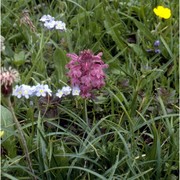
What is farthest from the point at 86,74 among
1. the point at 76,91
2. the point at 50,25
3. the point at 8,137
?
the point at 50,25

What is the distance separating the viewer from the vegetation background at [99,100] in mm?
1695

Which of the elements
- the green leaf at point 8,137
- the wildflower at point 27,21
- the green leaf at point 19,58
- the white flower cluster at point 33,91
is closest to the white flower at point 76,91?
the white flower cluster at point 33,91

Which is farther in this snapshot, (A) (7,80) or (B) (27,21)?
(B) (27,21)

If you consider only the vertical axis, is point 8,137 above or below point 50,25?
below

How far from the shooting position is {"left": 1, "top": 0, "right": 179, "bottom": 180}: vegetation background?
1.70 metres

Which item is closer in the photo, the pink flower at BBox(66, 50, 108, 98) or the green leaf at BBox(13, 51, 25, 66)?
the pink flower at BBox(66, 50, 108, 98)

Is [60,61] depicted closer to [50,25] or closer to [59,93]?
[50,25]

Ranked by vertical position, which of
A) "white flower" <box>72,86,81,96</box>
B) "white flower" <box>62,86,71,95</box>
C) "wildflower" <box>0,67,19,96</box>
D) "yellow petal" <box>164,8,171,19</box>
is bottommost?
"white flower" <box>62,86,71,95</box>

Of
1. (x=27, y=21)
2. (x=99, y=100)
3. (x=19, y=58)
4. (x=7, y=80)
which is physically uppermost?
(x=7, y=80)

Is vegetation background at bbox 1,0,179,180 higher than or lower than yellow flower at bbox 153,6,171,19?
lower

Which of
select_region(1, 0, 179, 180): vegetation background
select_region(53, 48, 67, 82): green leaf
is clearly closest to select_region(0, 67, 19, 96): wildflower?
select_region(1, 0, 179, 180): vegetation background

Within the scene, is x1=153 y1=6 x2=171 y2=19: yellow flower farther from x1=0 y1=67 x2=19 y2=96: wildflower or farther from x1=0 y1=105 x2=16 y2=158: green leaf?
x1=0 y1=67 x2=19 y2=96: wildflower

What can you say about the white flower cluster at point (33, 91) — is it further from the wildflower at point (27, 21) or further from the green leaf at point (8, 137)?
the wildflower at point (27, 21)

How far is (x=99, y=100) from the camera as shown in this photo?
6.90ft
